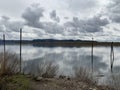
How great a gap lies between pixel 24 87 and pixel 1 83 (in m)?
0.84

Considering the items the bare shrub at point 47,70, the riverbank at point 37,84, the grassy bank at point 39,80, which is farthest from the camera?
the bare shrub at point 47,70

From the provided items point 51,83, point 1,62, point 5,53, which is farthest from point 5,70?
point 51,83

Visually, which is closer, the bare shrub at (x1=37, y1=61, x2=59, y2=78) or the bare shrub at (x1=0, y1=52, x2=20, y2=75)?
the bare shrub at (x1=0, y1=52, x2=20, y2=75)

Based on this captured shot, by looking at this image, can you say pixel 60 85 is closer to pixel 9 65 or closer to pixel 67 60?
pixel 9 65

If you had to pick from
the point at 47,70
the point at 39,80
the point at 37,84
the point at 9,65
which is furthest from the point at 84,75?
the point at 9,65

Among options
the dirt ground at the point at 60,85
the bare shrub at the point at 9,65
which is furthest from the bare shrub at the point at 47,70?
the dirt ground at the point at 60,85

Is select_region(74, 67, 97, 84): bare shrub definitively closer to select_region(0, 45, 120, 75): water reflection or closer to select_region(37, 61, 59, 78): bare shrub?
select_region(37, 61, 59, 78): bare shrub

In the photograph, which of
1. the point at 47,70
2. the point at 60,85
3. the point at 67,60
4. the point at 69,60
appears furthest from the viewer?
the point at 67,60

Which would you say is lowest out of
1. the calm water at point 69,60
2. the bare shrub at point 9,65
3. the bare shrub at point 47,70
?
the calm water at point 69,60

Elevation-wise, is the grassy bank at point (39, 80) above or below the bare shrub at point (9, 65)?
below

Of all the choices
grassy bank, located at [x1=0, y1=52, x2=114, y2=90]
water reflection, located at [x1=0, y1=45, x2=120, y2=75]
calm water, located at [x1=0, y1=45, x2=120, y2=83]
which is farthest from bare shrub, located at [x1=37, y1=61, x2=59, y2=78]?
calm water, located at [x1=0, y1=45, x2=120, y2=83]

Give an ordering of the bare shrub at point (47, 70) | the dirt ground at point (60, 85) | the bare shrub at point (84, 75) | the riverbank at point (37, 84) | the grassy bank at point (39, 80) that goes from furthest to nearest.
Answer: the bare shrub at point (47, 70)
the bare shrub at point (84, 75)
the dirt ground at point (60, 85)
the grassy bank at point (39, 80)
the riverbank at point (37, 84)

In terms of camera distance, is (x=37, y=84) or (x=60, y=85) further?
(x=60, y=85)

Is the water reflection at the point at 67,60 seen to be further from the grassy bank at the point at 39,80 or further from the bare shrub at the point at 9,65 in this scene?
the bare shrub at the point at 9,65
